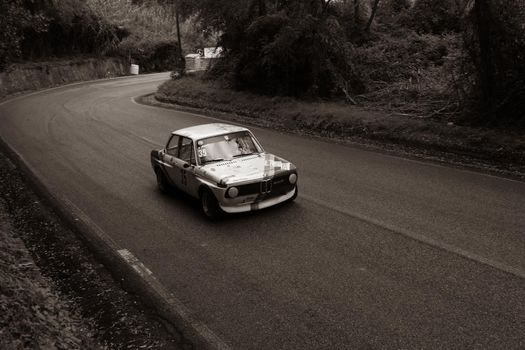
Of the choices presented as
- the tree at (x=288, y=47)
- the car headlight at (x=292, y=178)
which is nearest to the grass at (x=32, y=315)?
the car headlight at (x=292, y=178)

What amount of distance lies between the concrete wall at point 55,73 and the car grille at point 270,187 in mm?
29390

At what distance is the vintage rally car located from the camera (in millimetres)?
7738

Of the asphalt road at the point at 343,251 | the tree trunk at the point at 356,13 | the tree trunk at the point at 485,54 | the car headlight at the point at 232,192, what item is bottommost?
the asphalt road at the point at 343,251

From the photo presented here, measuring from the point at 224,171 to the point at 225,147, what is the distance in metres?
0.89

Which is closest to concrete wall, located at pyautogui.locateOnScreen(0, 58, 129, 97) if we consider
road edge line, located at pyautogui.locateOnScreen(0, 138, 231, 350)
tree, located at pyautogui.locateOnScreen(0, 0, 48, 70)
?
tree, located at pyautogui.locateOnScreen(0, 0, 48, 70)

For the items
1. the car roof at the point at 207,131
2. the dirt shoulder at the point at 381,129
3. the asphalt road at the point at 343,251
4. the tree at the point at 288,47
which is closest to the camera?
the asphalt road at the point at 343,251

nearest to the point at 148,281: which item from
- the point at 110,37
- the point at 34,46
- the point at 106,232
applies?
the point at 106,232

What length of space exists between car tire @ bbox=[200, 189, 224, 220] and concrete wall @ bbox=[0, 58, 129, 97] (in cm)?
2866

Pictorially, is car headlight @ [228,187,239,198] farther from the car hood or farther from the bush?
the bush

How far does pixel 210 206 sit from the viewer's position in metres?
7.95

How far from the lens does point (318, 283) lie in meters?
5.64

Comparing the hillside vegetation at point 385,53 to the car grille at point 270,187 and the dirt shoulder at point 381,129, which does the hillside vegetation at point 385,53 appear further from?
the car grille at point 270,187

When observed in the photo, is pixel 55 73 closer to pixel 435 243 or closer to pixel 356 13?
pixel 356 13

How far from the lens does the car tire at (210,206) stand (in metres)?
7.83
